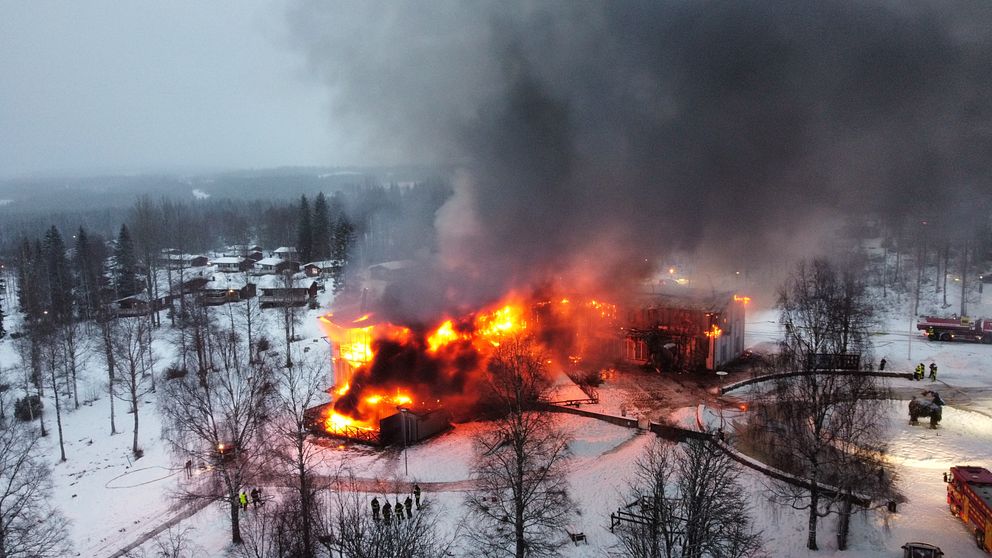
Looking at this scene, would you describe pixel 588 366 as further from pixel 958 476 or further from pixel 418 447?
pixel 958 476

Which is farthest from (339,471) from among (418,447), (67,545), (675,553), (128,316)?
(128,316)

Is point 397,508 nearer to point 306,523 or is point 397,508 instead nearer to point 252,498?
point 306,523

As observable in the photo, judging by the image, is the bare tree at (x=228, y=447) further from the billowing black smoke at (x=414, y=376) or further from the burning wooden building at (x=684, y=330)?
the burning wooden building at (x=684, y=330)

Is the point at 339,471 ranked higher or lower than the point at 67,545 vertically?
higher

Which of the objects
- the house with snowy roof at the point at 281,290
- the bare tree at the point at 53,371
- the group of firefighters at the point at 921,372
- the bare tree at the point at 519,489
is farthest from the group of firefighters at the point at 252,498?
the house with snowy roof at the point at 281,290

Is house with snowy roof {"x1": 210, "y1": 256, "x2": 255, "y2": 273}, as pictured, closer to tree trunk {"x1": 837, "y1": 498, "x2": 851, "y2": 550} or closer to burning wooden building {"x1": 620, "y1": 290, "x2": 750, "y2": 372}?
burning wooden building {"x1": 620, "y1": 290, "x2": 750, "y2": 372}
